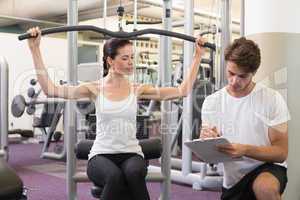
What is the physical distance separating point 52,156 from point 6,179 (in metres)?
3.57

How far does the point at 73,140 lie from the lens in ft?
7.75

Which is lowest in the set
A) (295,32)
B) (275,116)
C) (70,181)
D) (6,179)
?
(70,181)

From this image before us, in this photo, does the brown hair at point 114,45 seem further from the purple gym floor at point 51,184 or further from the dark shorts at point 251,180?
the purple gym floor at point 51,184

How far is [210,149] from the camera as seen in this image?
1.80 m

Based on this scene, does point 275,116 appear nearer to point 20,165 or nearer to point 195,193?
point 195,193

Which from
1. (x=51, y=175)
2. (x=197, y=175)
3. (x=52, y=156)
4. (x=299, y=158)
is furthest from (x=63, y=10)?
(x=299, y=158)

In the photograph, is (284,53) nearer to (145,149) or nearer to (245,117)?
(245,117)

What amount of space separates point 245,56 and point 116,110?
2.57ft

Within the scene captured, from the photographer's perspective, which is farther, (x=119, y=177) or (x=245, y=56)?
(x=119, y=177)

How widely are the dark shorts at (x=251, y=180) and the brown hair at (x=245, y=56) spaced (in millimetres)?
465

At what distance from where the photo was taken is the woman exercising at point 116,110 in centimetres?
196

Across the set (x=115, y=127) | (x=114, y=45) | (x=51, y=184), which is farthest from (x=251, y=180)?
(x=51, y=184)

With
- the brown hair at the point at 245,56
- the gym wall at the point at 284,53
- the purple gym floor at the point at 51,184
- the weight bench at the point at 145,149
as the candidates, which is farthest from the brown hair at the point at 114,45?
the purple gym floor at the point at 51,184

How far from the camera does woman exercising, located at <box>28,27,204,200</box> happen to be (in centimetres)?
196
